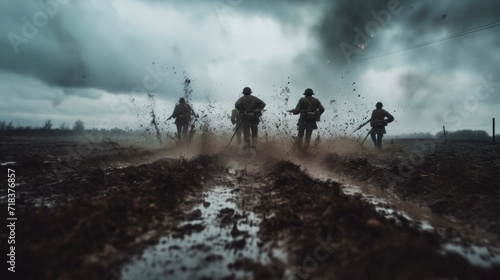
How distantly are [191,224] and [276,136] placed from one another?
33.4 ft

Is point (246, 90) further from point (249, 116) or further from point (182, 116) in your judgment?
point (182, 116)

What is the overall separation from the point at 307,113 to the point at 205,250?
893cm

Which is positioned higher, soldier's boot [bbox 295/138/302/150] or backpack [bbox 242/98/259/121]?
backpack [bbox 242/98/259/121]

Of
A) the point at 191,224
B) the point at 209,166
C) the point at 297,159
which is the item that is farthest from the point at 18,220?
the point at 297,159

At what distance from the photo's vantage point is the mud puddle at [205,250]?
268cm

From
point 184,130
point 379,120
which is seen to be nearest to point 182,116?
point 184,130

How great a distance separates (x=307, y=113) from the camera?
37.2ft

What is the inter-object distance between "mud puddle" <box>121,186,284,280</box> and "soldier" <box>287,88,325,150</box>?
7.53 meters

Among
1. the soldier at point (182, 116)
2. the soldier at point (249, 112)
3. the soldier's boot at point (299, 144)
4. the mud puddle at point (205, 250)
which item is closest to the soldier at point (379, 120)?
the soldier's boot at point (299, 144)

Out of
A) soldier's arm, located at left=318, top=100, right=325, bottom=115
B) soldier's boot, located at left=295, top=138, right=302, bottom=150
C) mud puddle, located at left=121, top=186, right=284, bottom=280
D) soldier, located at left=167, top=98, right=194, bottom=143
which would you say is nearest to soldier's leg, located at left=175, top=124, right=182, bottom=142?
soldier, located at left=167, top=98, right=194, bottom=143

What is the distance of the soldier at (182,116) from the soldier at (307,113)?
578cm

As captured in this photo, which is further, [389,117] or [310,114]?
[389,117]

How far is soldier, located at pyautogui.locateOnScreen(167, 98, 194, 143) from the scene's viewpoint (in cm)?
1473

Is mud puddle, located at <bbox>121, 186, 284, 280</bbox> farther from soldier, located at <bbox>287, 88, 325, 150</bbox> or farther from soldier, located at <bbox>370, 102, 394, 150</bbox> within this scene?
soldier, located at <bbox>370, 102, 394, 150</bbox>
